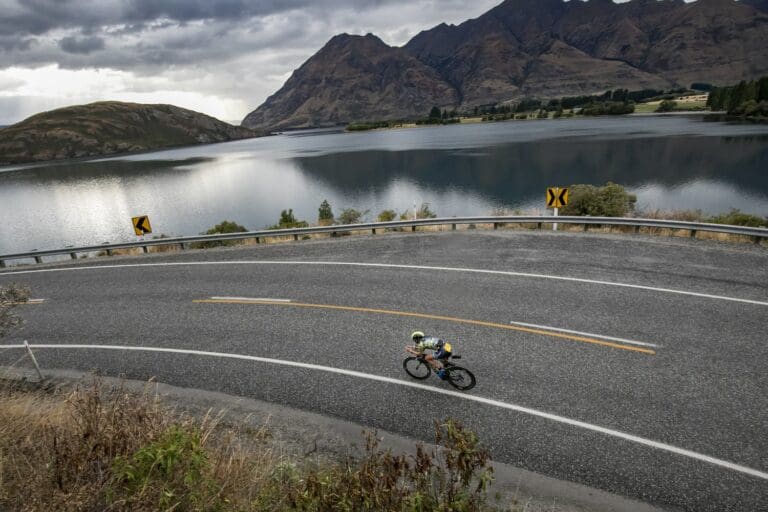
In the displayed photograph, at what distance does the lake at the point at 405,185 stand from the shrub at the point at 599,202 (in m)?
3.51

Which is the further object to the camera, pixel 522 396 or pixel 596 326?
pixel 596 326

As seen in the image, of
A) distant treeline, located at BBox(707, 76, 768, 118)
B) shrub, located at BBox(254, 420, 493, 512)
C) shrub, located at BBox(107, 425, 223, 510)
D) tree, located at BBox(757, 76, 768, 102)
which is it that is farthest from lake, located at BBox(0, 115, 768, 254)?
shrub, located at BBox(107, 425, 223, 510)

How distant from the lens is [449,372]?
7.91 metres

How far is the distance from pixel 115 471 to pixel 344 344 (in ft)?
18.6

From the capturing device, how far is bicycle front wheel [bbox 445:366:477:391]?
775 cm

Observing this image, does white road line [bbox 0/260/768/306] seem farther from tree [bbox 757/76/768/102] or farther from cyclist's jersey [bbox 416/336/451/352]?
tree [bbox 757/76/768/102]

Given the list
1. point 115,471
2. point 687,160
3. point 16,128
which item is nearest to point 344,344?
point 115,471

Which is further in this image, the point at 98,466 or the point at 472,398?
the point at 472,398

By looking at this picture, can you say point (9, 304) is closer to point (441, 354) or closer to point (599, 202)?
point (441, 354)

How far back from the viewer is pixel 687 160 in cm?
5878

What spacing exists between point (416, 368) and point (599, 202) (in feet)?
66.7

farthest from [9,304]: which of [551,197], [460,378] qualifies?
[551,197]

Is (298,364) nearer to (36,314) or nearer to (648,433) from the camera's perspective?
(648,433)

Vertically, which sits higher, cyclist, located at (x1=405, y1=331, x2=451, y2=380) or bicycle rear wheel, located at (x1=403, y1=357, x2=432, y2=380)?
cyclist, located at (x1=405, y1=331, x2=451, y2=380)
